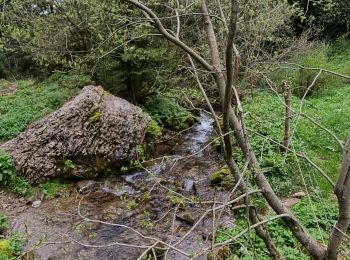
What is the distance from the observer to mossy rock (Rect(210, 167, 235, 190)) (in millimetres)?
7172

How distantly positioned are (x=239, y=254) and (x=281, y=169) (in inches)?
94.2

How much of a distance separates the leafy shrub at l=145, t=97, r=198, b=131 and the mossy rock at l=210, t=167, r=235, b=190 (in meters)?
3.83

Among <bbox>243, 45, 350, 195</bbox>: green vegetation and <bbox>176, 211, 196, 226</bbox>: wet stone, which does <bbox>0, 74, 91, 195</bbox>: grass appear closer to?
<bbox>176, 211, 196, 226</bbox>: wet stone

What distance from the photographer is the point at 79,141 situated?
8.35 meters

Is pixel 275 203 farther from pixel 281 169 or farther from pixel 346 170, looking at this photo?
pixel 281 169

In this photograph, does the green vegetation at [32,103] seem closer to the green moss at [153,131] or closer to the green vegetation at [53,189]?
the green vegetation at [53,189]

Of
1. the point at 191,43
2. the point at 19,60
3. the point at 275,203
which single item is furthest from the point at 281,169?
the point at 19,60

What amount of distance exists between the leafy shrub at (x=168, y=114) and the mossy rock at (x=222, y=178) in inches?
151

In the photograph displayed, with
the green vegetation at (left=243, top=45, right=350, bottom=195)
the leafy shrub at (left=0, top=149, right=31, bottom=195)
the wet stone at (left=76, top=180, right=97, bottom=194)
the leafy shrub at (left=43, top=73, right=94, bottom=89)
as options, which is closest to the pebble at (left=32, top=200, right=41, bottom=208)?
the leafy shrub at (left=0, top=149, right=31, bottom=195)

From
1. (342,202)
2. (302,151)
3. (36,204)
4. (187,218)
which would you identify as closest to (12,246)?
(36,204)

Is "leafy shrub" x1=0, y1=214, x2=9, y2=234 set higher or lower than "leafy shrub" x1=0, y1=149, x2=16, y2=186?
lower

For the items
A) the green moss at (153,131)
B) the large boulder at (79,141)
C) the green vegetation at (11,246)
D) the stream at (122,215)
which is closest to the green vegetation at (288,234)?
the stream at (122,215)

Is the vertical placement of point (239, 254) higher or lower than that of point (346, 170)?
lower

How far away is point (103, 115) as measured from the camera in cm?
883
